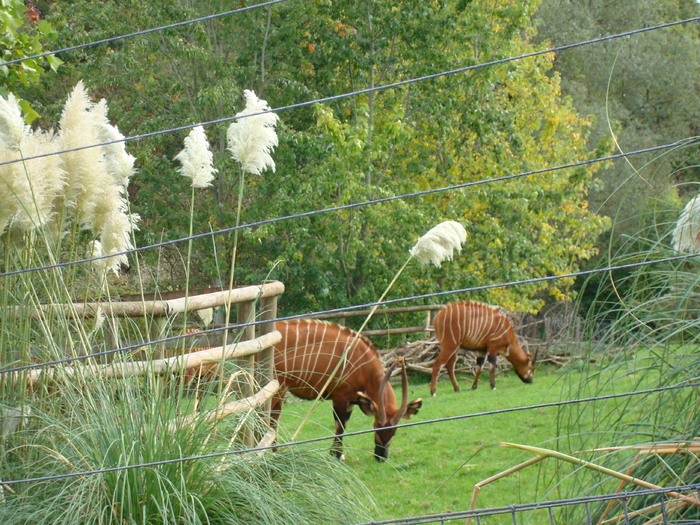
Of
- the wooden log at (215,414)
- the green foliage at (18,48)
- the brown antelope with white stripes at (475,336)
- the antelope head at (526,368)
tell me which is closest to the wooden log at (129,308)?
the wooden log at (215,414)

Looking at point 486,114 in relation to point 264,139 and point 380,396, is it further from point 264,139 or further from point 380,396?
point 264,139

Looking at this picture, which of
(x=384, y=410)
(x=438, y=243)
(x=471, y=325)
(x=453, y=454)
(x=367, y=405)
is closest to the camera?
(x=438, y=243)

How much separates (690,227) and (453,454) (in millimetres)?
5206

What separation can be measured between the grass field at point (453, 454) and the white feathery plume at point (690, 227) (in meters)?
0.67

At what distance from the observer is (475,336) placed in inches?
477

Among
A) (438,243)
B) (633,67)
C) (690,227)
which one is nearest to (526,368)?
(438,243)

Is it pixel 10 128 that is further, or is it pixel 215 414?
pixel 10 128

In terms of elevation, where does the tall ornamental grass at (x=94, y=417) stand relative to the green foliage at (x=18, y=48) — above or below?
below

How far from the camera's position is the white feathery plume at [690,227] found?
2791 millimetres

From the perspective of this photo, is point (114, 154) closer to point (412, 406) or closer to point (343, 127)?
point (412, 406)

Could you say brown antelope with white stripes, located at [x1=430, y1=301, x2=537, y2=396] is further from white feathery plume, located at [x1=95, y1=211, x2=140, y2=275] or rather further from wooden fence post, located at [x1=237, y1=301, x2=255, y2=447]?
white feathery plume, located at [x1=95, y1=211, x2=140, y2=275]

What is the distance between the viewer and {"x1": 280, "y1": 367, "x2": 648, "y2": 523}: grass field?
5875 millimetres

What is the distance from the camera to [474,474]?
6.76 metres

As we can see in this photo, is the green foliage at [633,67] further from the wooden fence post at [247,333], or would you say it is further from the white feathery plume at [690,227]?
the white feathery plume at [690,227]
